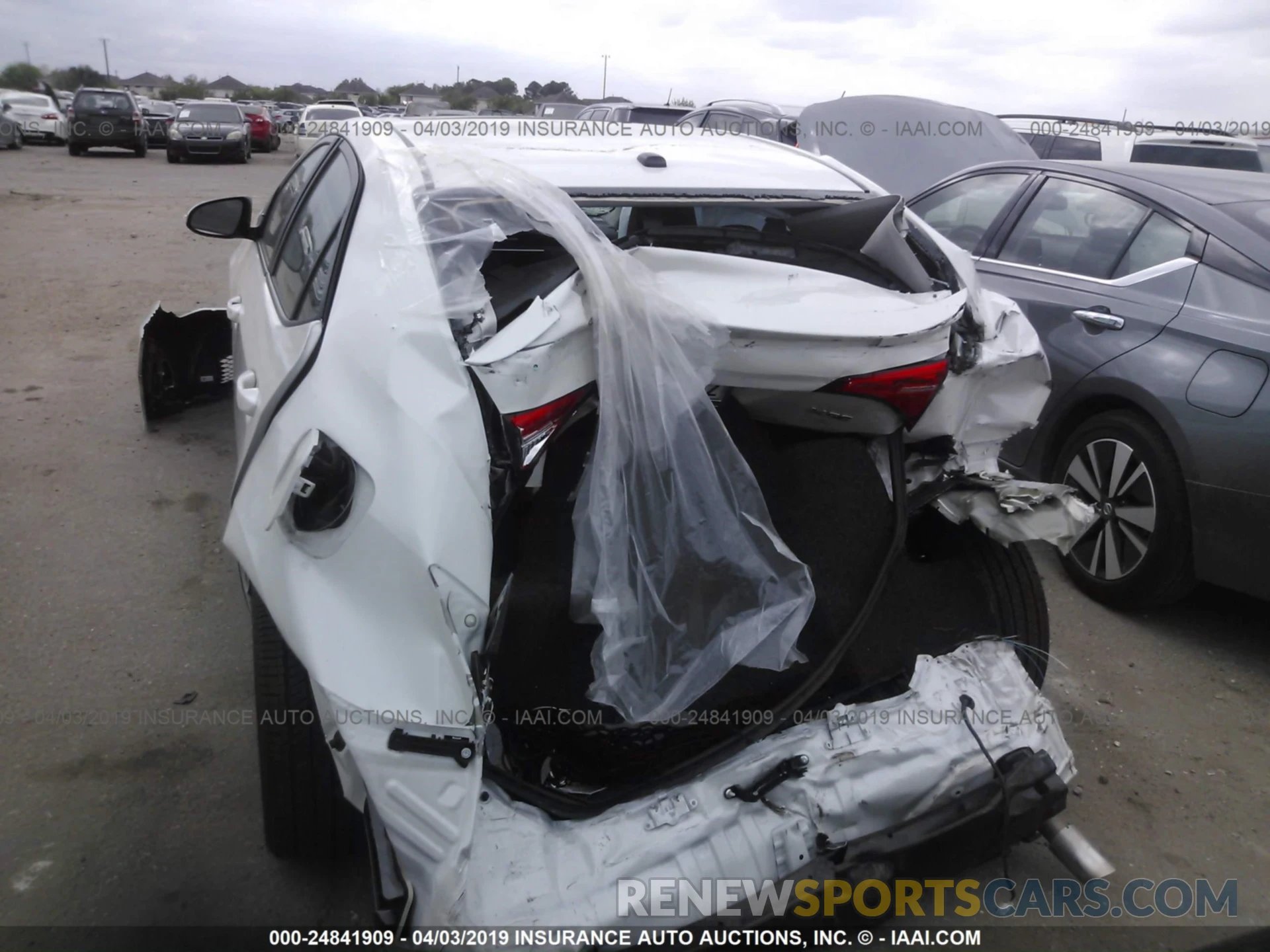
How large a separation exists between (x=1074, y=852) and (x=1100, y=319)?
2.26 meters

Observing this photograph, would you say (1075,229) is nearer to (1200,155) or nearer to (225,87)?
(1200,155)

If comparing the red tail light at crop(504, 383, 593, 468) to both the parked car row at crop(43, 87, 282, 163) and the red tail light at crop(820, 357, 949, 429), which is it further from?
the parked car row at crop(43, 87, 282, 163)

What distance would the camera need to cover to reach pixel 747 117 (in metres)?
12.3

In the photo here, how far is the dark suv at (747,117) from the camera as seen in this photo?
1145cm

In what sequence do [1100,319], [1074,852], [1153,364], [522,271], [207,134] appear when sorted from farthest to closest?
1. [207,134]
2. [1100,319]
3. [1153,364]
4. [522,271]
5. [1074,852]

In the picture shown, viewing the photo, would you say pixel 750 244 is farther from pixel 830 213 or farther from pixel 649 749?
pixel 649 749

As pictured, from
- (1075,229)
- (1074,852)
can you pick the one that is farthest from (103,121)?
(1074,852)

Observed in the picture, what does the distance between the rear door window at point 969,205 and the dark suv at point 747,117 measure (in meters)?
6.42

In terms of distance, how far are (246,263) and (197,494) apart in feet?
3.55

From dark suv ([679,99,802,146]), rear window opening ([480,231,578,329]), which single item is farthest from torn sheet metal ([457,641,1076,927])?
dark suv ([679,99,802,146])

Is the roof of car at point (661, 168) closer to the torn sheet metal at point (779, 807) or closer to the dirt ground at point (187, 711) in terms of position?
the torn sheet metal at point (779, 807)

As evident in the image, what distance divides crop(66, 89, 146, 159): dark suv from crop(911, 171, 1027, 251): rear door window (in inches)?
812

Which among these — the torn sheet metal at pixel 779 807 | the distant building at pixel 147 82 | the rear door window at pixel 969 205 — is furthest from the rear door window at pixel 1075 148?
the distant building at pixel 147 82

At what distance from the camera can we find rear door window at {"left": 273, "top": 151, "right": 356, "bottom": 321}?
2.24 m
